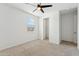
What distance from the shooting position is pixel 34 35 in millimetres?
6898

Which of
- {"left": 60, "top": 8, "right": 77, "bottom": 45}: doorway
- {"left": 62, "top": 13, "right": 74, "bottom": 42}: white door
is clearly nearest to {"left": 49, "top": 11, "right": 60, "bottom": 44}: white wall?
{"left": 60, "top": 8, "right": 77, "bottom": 45}: doorway

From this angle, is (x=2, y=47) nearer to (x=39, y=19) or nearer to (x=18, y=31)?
(x=18, y=31)

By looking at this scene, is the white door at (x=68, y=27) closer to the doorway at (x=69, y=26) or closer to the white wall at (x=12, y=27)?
the doorway at (x=69, y=26)

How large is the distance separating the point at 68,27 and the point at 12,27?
4.32 m

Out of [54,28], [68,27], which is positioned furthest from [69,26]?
[54,28]

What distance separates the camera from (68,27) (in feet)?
20.7

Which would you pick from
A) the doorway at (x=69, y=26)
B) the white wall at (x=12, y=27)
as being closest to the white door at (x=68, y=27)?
the doorway at (x=69, y=26)

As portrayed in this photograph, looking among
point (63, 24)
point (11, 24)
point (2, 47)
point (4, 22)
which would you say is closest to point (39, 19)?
point (63, 24)

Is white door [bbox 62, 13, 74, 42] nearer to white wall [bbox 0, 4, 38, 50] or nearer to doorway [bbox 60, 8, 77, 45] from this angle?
doorway [bbox 60, 8, 77, 45]

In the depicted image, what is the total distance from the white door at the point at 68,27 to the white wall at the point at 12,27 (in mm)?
3000

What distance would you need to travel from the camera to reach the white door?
20.0 ft

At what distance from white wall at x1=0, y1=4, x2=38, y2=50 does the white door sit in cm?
300

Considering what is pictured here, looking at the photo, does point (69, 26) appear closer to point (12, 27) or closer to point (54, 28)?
point (54, 28)

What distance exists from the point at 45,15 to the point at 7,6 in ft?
10.3
